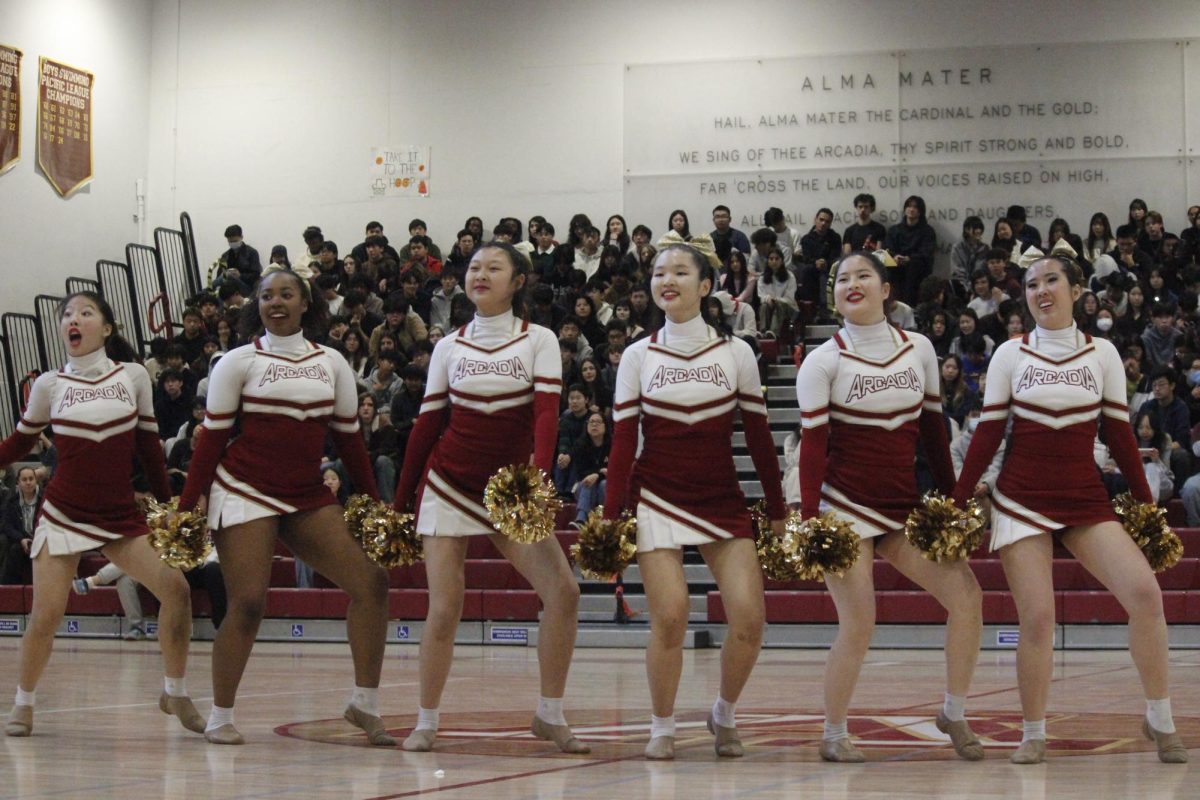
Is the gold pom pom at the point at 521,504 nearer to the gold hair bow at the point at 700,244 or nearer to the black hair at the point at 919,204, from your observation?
the gold hair bow at the point at 700,244

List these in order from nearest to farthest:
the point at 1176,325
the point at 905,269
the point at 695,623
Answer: the point at 695,623 → the point at 1176,325 → the point at 905,269

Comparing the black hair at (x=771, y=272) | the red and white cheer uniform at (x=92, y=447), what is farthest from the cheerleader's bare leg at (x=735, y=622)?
the black hair at (x=771, y=272)

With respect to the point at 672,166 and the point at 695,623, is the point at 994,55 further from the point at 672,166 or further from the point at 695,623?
the point at 695,623

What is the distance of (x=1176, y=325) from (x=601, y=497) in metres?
5.34

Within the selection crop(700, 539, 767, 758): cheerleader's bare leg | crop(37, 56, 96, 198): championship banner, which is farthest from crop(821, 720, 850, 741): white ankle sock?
crop(37, 56, 96, 198): championship banner

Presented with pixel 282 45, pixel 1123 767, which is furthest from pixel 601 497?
pixel 282 45

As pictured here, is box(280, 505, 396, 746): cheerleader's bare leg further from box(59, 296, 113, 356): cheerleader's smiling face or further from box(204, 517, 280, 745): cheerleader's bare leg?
box(59, 296, 113, 356): cheerleader's smiling face

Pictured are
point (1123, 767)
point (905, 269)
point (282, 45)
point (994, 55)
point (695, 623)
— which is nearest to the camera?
point (1123, 767)

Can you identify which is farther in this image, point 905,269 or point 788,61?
point 788,61

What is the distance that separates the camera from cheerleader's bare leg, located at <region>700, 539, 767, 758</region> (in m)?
5.14

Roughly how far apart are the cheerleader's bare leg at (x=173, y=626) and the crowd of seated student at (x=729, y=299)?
6.21 meters

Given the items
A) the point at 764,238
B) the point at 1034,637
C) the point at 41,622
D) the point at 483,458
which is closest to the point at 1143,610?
the point at 1034,637

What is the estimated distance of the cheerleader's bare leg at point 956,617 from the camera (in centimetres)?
521

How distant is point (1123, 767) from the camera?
16.1 feet
